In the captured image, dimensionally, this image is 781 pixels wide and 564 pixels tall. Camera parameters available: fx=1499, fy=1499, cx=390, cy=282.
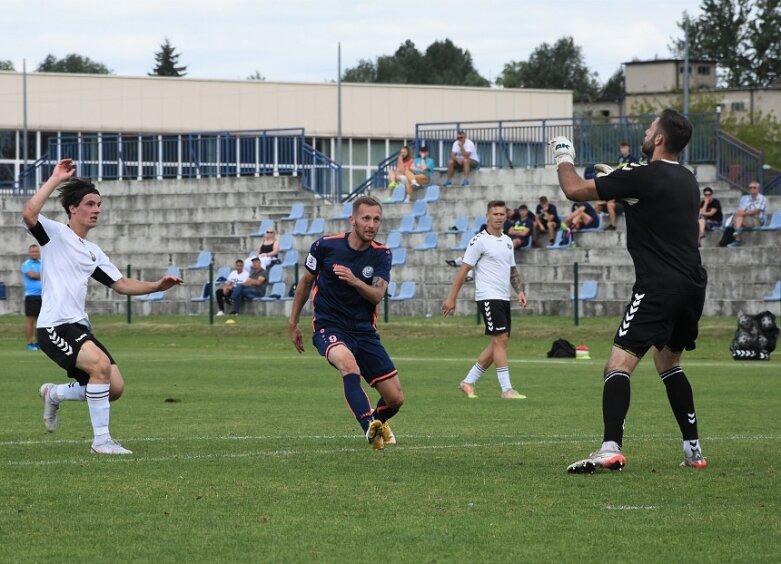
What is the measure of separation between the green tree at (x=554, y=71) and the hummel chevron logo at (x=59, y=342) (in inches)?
5642

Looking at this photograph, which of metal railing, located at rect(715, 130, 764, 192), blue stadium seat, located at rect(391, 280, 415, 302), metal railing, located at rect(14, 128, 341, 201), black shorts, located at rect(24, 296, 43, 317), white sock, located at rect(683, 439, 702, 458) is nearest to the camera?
white sock, located at rect(683, 439, 702, 458)

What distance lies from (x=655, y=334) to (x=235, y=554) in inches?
143

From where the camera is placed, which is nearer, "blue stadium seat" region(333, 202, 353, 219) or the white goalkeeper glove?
the white goalkeeper glove

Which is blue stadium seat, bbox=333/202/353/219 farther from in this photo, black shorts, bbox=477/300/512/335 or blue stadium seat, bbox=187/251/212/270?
black shorts, bbox=477/300/512/335

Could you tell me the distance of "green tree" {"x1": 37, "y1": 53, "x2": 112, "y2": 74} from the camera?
477 ft

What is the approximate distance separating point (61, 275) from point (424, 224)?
28.4 metres

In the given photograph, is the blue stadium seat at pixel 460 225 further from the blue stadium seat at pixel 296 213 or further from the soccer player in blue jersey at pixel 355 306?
the soccer player in blue jersey at pixel 355 306

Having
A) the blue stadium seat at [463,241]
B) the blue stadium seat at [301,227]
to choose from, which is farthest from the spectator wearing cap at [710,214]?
the blue stadium seat at [301,227]

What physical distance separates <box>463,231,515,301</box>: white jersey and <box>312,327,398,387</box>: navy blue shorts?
6167 millimetres

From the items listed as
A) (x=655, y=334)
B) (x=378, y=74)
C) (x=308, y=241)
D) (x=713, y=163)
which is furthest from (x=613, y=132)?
(x=378, y=74)

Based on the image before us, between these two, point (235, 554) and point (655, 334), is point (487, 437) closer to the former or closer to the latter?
point (655, 334)

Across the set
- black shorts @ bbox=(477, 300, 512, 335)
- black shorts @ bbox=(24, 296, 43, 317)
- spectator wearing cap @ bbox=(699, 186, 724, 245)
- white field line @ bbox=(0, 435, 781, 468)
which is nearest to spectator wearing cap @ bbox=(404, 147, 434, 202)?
spectator wearing cap @ bbox=(699, 186, 724, 245)

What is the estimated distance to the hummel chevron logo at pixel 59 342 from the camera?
10727mm

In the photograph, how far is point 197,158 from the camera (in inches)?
1912
